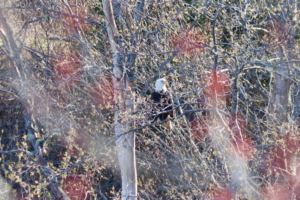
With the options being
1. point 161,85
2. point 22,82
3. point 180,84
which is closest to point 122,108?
point 161,85

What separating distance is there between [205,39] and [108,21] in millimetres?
2440

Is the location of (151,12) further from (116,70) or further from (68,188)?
(68,188)

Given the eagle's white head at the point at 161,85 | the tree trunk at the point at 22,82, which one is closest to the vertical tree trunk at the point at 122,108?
the eagle's white head at the point at 161,85

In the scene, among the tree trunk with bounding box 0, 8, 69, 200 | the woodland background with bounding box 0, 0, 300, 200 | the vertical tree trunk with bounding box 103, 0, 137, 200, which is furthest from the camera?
the tree trunk with bounding box 0, 8, 69, 200

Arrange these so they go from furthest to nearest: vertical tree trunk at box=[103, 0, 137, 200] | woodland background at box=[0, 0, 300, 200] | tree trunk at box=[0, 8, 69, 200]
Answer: tree trunk at box=[0, 8, 69, 200]
vertical tree trunk at box=[103, 0, 137, 200]
woodland background at box=[0, 0, 300, 200]

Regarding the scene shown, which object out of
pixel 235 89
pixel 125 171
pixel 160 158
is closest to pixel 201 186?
pixel 160 158

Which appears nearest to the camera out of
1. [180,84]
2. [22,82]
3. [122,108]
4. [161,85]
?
[180,84]

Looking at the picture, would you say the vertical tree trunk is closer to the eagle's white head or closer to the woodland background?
the woodland background

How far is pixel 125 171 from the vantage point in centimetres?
542

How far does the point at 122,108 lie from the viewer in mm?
4895

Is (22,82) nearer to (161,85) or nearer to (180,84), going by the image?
(161,85)

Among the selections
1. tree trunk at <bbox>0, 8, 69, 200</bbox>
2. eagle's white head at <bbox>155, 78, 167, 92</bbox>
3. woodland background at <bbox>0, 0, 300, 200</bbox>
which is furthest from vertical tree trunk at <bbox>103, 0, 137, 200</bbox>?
tree trunk at <bbox>0, 8, 69, 200</bbox>

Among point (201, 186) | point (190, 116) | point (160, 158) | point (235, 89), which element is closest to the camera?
point (235, 89)

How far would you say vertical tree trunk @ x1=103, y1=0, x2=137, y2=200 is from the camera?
16.2 feet
